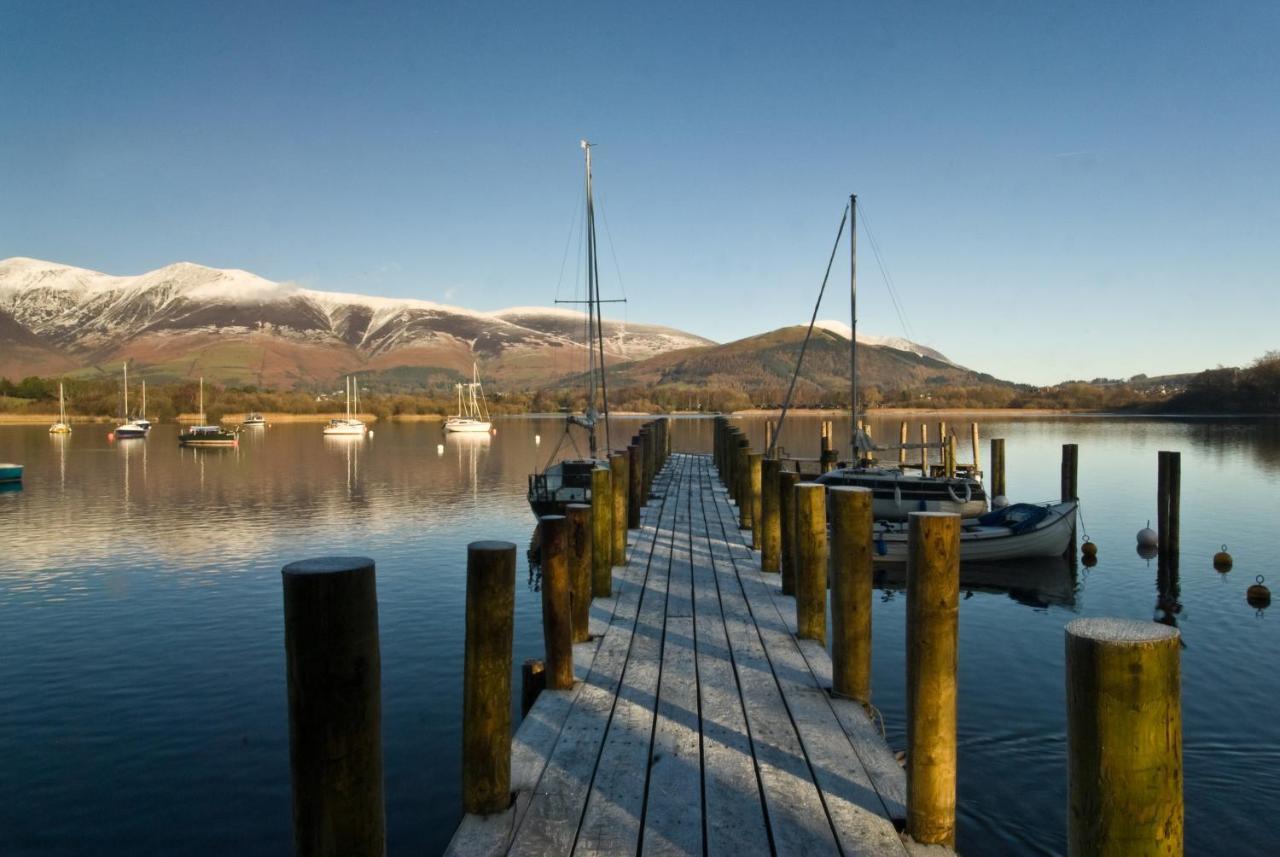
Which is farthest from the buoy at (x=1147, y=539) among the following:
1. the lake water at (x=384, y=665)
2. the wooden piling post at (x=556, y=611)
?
the wooden piling post at (x=556, y=611)

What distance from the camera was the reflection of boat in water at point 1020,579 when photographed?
1862cm

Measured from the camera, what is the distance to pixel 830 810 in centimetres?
505

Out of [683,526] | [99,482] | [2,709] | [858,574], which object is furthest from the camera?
[99,482]

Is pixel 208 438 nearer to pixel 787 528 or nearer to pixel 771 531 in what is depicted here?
pixel 771 531

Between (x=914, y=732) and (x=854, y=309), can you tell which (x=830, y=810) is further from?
(x=854, y=309)

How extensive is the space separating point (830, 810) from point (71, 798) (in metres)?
8.60

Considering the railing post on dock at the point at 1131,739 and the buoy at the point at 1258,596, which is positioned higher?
the railing post on dock at the point at 1131,739

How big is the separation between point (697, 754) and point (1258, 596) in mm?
17143

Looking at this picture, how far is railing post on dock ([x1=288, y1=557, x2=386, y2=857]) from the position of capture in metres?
3.57

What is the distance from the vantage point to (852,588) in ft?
22.3

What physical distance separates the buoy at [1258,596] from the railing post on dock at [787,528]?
38.8 ft

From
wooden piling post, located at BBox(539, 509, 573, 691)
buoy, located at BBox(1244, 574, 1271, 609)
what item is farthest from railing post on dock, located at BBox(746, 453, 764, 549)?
buoy, located at BBox(1244, 574, 1271, 609)

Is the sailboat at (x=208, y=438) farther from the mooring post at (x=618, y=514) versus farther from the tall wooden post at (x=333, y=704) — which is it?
the tall wooden post at (x=333, y=704)

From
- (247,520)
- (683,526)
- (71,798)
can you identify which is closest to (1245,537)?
(683,526)
